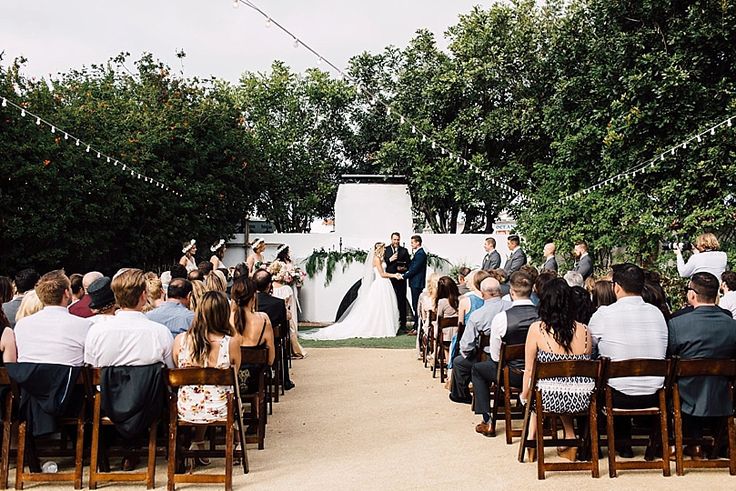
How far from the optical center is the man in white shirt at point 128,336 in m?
5.12

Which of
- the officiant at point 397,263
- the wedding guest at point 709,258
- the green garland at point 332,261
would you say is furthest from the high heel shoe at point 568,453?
the green garland at point 332,261

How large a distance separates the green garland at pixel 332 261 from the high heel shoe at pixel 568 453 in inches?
458

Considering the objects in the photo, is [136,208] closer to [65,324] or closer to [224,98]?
[224,98]

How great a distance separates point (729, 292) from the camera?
23.2 ft

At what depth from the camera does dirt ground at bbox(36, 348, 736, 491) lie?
519 centimetres

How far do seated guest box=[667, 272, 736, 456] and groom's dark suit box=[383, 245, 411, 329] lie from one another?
8974mm

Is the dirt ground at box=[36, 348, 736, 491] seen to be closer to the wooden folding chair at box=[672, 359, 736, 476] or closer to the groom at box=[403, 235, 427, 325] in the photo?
the wooden folding chair at box=[672, 359, 736, 476]

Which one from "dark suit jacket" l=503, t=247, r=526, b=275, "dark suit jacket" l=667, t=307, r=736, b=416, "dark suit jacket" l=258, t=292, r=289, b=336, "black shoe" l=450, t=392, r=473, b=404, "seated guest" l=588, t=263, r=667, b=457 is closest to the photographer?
"dark suit jacket" l=667, t=307, r=736, b=416

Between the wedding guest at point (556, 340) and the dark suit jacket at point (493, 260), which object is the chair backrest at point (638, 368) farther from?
the dark suit jacket at point (493, 260)

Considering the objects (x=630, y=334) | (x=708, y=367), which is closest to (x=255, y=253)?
(x=630, y=334)

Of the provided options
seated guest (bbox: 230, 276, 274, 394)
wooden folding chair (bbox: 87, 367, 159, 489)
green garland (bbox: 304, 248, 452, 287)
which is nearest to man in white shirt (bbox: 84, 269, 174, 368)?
wooden folding chair (bbox: 87, 367, 159, 489)

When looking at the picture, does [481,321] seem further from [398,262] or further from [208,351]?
[398,262]

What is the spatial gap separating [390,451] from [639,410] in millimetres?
1846

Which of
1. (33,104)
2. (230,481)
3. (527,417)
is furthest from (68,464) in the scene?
(33,104)
